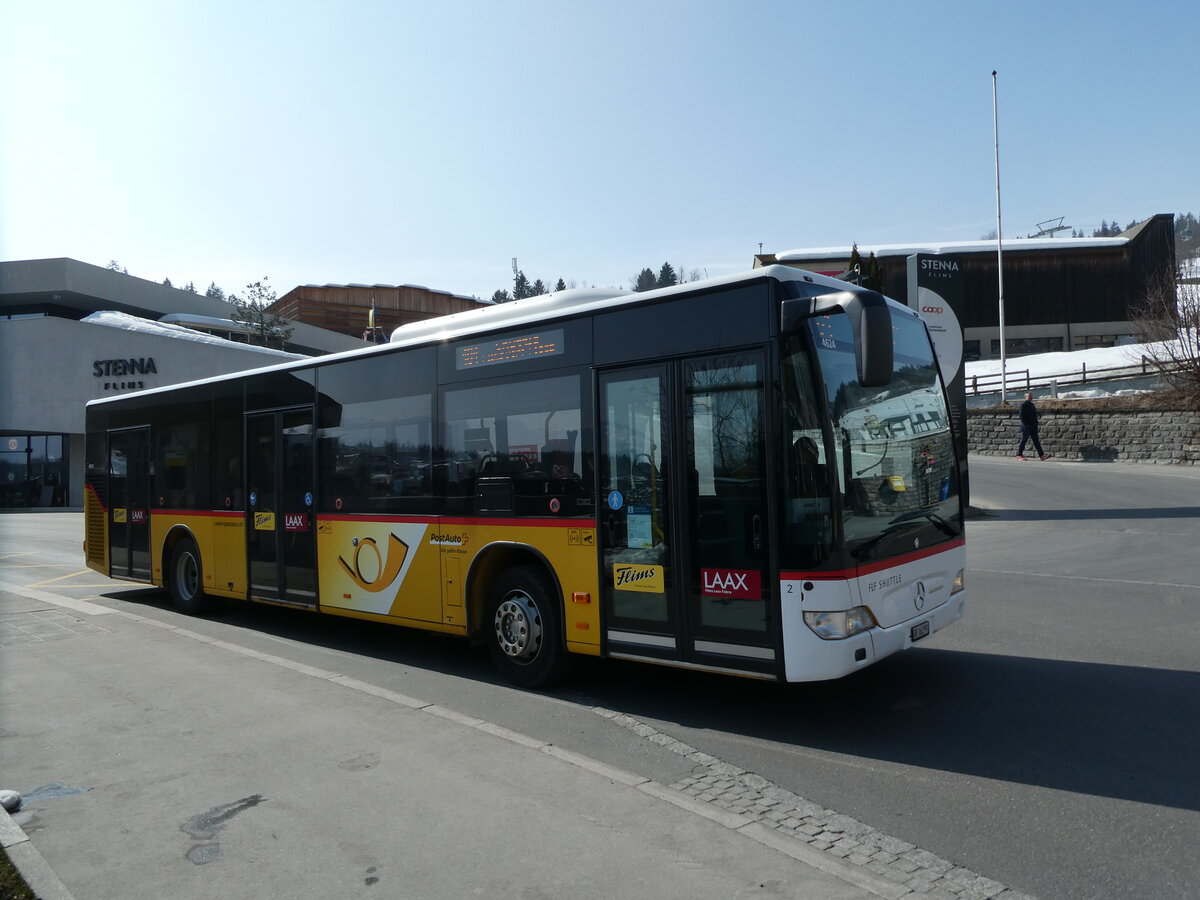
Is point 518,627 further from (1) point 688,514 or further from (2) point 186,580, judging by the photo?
(2) point 186,580

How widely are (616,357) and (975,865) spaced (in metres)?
4.07

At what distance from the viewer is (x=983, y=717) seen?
604cm

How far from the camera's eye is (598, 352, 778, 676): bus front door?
582 cm

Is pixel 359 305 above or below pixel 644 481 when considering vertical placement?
above

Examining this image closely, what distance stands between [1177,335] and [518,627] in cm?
3306

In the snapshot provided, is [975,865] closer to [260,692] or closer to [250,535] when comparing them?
[260,692]

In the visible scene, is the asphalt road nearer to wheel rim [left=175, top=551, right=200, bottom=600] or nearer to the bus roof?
wheel rim [left=175, top=551, right=200, bottom=600]

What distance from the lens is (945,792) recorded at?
4.79 metres

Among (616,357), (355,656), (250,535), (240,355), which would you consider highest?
(240,355)

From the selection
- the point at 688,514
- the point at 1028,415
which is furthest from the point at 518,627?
the point at 1028,415

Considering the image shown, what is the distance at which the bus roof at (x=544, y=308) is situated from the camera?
6.03 metres

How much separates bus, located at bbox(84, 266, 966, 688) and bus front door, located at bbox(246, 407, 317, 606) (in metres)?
0.04

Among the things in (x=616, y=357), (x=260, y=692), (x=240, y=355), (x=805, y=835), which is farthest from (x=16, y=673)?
(x=240, y=355)

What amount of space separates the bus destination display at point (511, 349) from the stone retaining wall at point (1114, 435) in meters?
28.4
